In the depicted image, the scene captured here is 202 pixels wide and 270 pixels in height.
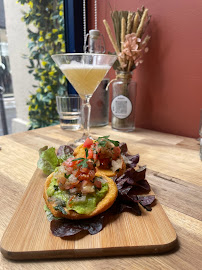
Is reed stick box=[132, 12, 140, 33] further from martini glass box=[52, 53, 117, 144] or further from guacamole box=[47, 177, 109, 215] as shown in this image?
guacamole box=[47, 177, 109, 215]

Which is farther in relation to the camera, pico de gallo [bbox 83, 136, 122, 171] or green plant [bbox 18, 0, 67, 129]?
green plant [bbox 18, 0, 67, 129]

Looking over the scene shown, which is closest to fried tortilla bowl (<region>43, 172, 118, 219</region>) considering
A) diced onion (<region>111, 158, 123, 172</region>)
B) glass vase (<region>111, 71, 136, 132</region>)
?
diced onion (<region>111, 158, 123, 172</region>)

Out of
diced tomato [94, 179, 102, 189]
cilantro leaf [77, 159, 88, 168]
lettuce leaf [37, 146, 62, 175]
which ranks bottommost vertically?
lettuce leaf [37, 146, 62, 175]

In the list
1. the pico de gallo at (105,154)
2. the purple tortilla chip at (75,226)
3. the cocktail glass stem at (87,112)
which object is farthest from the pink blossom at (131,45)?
the purple tortilla chip at (75,226)

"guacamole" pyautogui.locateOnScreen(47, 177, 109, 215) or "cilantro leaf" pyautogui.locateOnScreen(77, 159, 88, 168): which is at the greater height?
"cilantro leaf" pyautogui.locateOnScreen(77, 159, 88, 168)

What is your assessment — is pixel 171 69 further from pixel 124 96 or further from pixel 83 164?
pixel 83 164

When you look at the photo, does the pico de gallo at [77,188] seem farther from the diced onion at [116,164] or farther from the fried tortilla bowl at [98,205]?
the diced onion at [116,164]

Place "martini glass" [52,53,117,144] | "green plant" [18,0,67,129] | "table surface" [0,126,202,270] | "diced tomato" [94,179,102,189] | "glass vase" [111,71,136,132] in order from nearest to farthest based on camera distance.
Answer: "table surface" [0,126,202,270]
"diced tomato" [94,179,102,189]
"martini glass" [52,53,117,144]
"glass vase" [111,71,136,132]
"green plant" [18,0,67,129]
